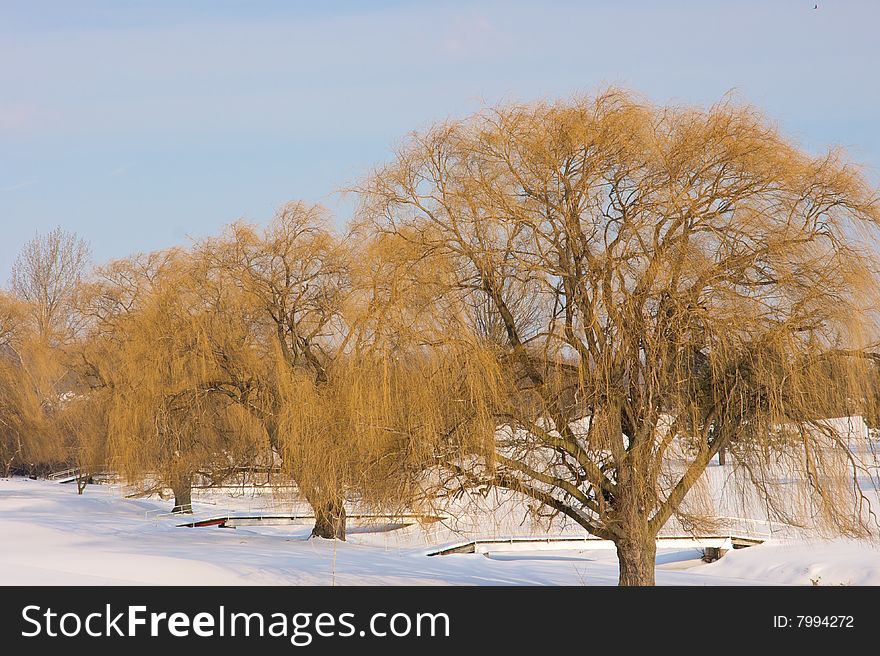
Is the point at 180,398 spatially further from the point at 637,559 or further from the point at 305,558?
the point at 637,559

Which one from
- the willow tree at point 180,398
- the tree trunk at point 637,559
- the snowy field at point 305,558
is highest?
the willow tree at point 180,398

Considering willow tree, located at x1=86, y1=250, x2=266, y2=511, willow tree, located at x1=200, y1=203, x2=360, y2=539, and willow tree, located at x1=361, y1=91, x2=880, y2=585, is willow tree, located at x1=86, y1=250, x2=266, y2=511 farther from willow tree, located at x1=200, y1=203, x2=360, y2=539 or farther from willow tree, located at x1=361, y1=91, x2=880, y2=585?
willow tree, located at x1=361, y1=91, x2=880, y2=585

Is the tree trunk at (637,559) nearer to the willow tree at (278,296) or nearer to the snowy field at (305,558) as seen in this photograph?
the snowy field at (305,558)

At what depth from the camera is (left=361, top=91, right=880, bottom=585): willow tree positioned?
9070 mm

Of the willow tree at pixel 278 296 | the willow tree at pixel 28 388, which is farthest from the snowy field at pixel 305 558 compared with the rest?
the willow tree at pixel 28 388

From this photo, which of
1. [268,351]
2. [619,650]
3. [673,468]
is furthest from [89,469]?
[619,650]

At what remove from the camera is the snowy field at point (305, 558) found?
1170 cm

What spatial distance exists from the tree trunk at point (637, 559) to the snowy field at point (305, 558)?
1100 mm

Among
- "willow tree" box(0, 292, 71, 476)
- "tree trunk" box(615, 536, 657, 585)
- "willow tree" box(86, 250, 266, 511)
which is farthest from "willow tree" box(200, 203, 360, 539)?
"willow tree" box(0, 292, 71, 476)

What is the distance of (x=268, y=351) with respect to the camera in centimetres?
1766

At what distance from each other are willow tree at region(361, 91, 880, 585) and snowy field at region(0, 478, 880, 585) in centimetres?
150

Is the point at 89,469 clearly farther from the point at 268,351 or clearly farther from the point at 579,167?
the point at 579,167

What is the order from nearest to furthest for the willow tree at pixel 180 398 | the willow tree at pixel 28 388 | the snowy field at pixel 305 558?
the snowy field at pixel 305 558, the willow tree at pixel 180 398, the willow tree at pixel 28 388

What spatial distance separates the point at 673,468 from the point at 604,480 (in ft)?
4.88
